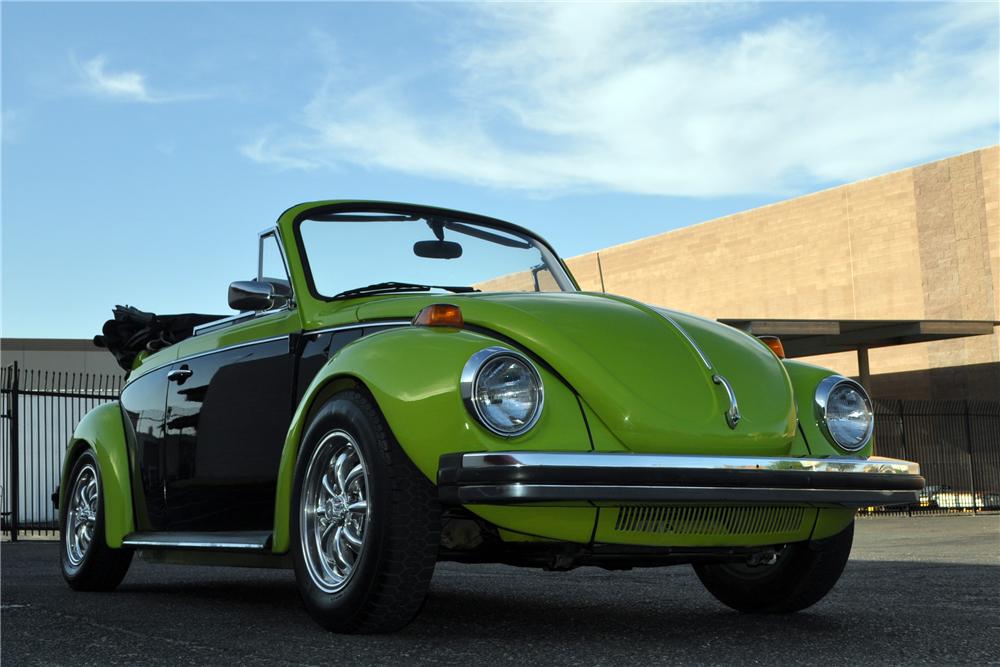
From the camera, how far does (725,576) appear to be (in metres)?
5.07

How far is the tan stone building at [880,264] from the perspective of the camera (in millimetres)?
29906

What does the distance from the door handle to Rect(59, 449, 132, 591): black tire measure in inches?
31.3

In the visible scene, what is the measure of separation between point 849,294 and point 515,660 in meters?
31.8

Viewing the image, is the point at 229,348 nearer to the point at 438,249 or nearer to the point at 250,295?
the point at 250,295

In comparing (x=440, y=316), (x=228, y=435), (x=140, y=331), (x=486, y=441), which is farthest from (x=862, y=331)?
(x=486, y=441)

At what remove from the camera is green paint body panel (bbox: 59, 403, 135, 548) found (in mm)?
6051

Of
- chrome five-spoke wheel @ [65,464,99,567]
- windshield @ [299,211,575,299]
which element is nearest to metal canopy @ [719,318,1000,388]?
windshield @ [299,211,575,299]

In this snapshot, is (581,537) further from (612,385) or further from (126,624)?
(126,624)

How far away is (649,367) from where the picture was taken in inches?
163

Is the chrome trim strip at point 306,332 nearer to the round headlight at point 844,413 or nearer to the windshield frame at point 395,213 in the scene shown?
the windshield frame at point 395,213

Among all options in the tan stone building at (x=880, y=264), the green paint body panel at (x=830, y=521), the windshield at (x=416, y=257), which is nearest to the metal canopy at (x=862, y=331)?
the tan stone building at (x=880, y=264)

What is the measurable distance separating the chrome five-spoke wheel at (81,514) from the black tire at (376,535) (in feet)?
8.82

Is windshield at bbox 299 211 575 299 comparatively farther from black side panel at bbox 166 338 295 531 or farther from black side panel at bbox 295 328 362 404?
black side panel at bbox 166 338 295 531

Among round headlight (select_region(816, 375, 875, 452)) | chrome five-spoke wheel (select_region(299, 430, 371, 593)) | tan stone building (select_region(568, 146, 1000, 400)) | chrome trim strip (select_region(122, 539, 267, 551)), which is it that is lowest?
chrome trim strip (select_region(122, 539, 267, 551))
